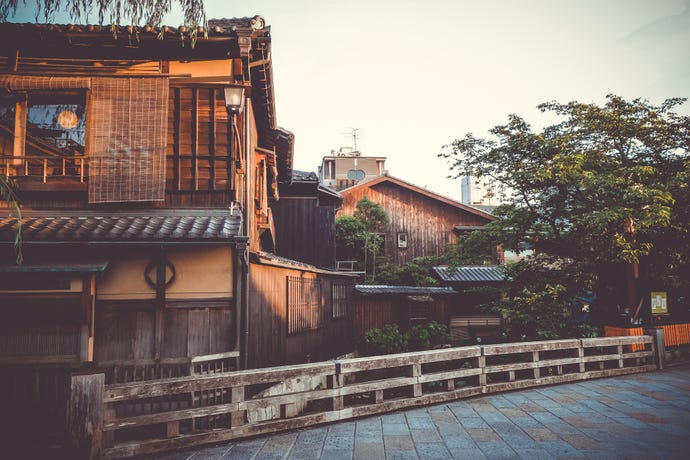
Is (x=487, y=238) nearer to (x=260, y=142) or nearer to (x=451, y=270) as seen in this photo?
(x=451, y=270)

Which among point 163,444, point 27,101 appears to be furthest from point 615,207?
point 27,101

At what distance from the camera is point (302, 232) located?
18656 mm

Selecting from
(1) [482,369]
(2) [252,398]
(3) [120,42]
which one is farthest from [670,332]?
(3) [120,42]

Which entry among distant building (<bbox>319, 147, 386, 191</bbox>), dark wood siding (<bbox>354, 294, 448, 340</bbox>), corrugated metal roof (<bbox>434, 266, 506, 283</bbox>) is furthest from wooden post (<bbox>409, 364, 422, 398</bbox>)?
distant building (<bbox>319, 147, 386, 191</bbox>)

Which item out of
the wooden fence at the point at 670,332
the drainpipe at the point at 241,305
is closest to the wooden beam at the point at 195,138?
the drainpipe at the point at 241,305

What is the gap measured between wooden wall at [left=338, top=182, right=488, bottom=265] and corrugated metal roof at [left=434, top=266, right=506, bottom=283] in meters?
2.88

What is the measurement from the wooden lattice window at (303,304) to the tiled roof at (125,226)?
3477 mm

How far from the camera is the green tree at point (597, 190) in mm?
11031

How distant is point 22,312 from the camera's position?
24.2 ft

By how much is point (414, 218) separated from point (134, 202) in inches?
808

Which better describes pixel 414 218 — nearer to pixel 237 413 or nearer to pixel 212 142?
pixel 212 142

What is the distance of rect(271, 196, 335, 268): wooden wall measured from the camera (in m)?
18.6

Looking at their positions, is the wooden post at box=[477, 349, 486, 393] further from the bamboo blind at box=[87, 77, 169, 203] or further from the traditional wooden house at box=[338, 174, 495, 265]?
the traditional wooden house at box=[338, 174, 495, 265]

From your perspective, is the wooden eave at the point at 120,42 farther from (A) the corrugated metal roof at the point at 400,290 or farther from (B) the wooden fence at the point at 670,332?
(B) the wooden fence at the point at 670,332
